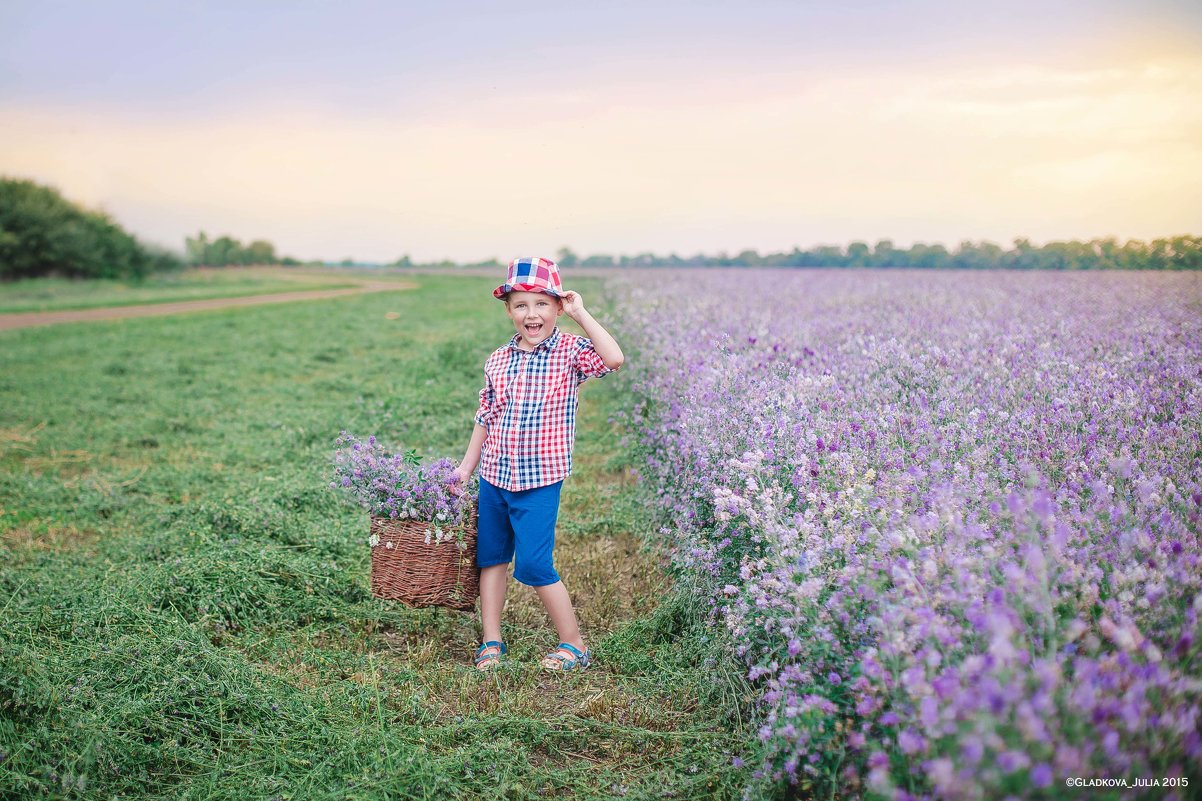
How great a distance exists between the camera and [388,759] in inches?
105

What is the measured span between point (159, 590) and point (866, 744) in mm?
3422

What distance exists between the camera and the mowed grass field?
267 centimetres

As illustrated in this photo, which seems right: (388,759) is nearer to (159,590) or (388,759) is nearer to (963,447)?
(159,590)

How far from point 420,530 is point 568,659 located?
0.86 m

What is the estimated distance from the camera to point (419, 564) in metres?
3.48

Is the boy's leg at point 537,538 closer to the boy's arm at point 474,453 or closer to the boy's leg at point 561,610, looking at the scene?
the boy's leg at point 561,610

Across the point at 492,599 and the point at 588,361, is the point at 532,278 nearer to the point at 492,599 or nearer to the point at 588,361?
the point at 588,361

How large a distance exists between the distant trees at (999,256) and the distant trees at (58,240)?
114ft

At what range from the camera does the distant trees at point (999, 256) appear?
18375mm

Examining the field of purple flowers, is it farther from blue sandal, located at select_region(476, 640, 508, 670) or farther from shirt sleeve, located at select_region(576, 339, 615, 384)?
blue sandal, located at select_region(476, 640, 508, 670)

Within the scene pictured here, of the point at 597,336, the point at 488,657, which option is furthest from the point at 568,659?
the point at 597,336

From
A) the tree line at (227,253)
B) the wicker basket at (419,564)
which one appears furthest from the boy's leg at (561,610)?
the tree line at (227,253)

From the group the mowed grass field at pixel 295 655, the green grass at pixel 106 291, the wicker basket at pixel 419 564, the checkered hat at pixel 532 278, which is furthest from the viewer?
the green grass at pixel 106 291

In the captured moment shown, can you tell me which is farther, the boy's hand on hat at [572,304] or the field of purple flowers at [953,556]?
the boy's hand on hat at [572,304]
